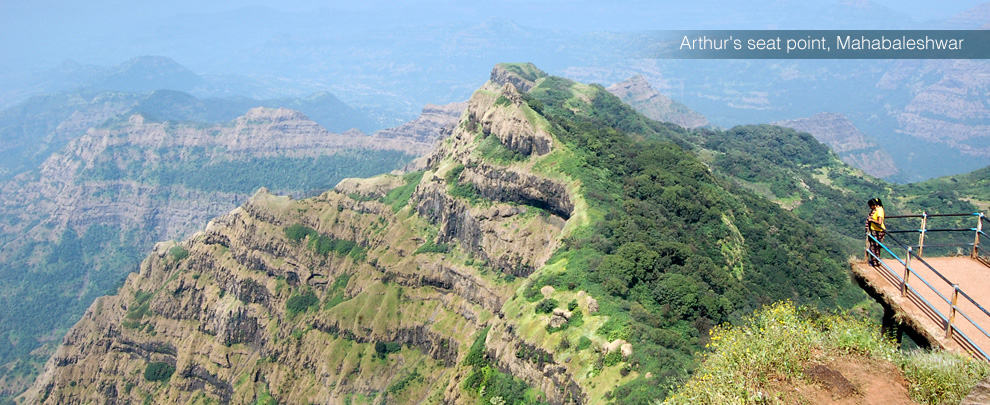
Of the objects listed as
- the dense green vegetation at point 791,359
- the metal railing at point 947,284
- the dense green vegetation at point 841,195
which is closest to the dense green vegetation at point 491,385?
the dense green vegetation at point 791,359

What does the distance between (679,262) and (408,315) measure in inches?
1936

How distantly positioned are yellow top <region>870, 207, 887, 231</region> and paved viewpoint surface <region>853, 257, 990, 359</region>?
1533 mm

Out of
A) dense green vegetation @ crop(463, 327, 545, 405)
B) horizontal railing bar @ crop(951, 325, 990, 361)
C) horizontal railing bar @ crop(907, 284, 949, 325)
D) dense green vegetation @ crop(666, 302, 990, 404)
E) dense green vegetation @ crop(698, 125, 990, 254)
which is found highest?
horizontal railing bar @ crop(907, 284, 949, 325)

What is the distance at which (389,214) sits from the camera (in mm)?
135000

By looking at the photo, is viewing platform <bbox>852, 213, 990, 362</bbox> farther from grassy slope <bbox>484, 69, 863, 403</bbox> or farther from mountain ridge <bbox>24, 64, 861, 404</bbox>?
mountain ridge <bbox>24, 64, 861, 404</bbox>

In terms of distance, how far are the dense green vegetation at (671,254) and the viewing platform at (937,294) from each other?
24.8 meters

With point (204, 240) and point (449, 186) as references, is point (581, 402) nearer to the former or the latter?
point (449, 186)

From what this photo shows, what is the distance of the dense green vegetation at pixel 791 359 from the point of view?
22031 millimetres

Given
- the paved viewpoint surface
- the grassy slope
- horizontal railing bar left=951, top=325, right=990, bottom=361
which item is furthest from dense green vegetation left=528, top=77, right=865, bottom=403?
horizontal railing bar left=951, top=325, right=990, bottom=361

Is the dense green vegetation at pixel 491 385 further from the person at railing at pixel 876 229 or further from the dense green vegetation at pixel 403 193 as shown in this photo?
the dense green vegetation at pixel 403 193

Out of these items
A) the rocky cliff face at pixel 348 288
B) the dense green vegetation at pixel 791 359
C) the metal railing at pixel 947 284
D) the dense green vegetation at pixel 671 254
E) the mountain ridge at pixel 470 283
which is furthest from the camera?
the rocky cliff face at pixel 348 288

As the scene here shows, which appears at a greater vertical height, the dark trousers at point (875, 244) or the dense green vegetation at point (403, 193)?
the dark trousers at point (875, 244)

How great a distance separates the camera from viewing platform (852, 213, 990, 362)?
22.7 m

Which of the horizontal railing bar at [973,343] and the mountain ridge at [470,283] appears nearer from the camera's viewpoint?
the horizontal railing bar at [973,343]
